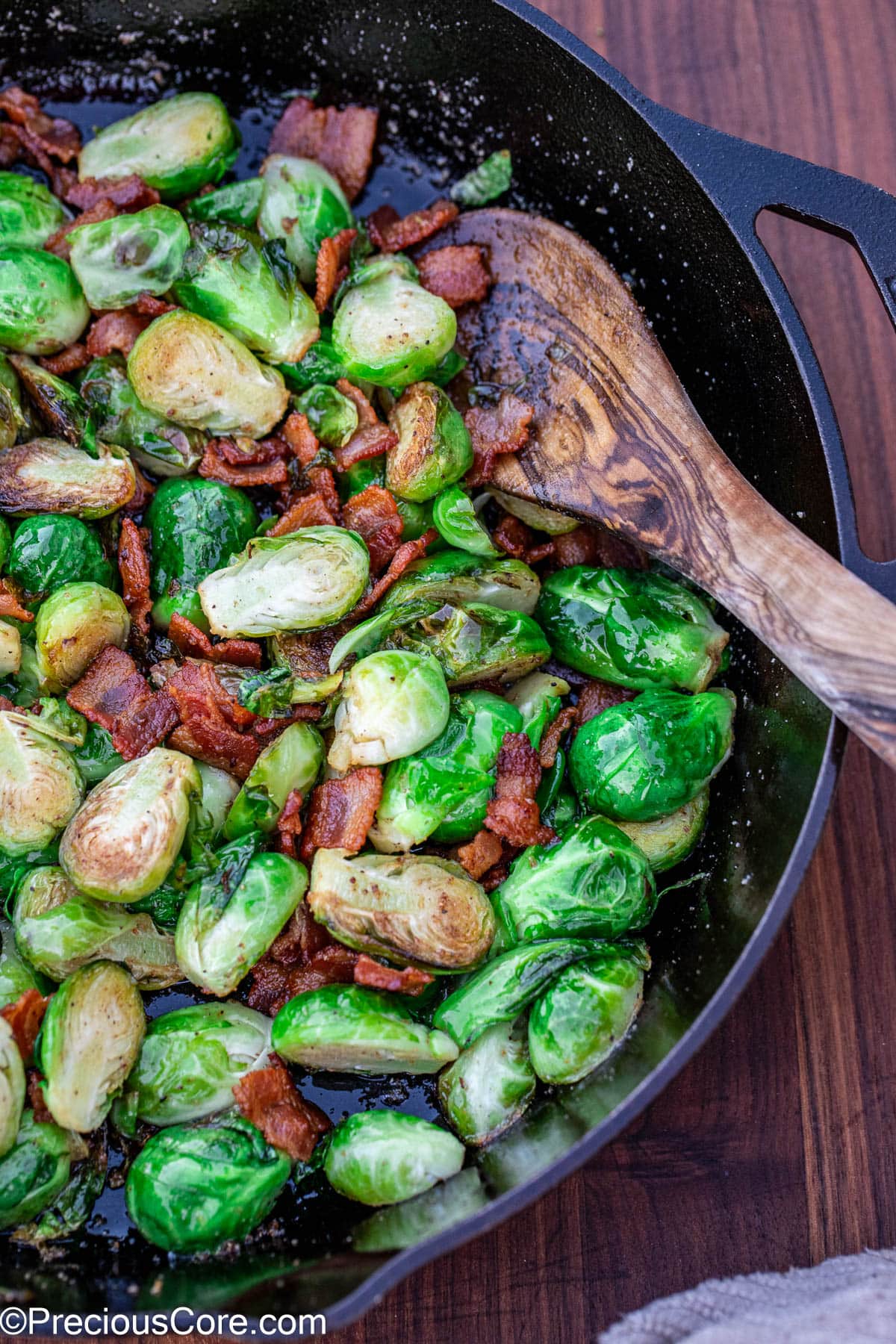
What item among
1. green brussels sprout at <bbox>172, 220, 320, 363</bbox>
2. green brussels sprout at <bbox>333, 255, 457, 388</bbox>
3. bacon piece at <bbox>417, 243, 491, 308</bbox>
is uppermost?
bacon piece at <bbox>417, 243, 491, 308</bbox>

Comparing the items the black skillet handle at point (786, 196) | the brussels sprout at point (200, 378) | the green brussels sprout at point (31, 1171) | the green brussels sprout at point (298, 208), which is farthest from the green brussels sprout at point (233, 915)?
the green brussels sprout at point (298, 208)

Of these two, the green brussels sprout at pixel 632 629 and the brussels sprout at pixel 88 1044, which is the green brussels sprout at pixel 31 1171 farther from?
the green brussels sprout at pixel 632 629

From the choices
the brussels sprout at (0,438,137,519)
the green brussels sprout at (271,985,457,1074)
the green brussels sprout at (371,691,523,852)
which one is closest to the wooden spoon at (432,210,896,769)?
the green brussels sprout at (371,691,523,852)

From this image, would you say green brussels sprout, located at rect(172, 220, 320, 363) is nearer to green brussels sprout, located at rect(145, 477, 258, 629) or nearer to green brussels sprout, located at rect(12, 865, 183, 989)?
green brussels sprout, located at rect(145, 477, 258, 629)

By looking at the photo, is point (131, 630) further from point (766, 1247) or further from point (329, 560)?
point (766, 1247)

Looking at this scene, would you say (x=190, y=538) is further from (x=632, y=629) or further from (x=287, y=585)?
(x=632, y=629)
